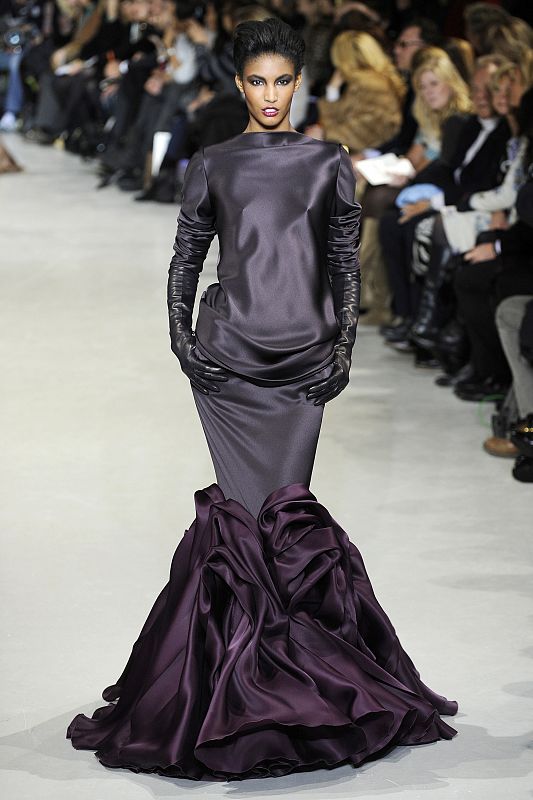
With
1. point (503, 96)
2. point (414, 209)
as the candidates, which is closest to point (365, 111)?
point (414, 209)

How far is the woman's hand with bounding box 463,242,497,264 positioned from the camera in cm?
533

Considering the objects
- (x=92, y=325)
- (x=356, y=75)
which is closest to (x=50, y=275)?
(x=92, y=325)

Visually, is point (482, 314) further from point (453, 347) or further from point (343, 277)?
point (343, 277)

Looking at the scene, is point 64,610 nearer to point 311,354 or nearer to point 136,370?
point 311,354

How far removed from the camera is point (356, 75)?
711 cm

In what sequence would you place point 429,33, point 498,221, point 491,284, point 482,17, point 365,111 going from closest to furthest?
1. point 491,284
2. point 498,221
3. point 365,111
4. point 482,17
5. point 429,33

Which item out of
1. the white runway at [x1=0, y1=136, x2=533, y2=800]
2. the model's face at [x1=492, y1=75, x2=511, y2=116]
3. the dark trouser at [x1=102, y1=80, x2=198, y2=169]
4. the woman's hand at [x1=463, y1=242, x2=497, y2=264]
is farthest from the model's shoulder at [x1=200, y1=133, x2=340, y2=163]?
the dark trouser at [x1=102, y1=80, x2=198, y2=169]

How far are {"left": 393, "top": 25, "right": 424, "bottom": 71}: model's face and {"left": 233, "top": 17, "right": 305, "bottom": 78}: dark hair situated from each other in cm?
477

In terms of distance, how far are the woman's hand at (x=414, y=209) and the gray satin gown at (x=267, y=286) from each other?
10.7 ft

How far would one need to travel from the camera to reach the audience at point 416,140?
5168mm

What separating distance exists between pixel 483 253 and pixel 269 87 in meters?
2.76

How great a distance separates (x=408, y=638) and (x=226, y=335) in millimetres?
936

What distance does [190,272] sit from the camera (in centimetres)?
283

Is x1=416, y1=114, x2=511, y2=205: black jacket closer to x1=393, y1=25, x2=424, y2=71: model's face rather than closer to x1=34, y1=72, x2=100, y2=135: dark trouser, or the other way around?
x1=393, y1=25, x2=424, y2=71: model's face
